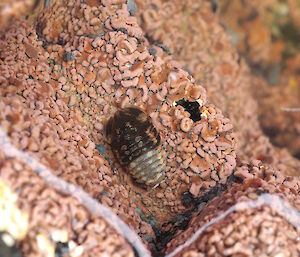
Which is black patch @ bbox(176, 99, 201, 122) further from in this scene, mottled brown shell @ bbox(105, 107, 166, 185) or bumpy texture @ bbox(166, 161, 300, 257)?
bumpy texture @ bbox(166, 161, 300, 257)

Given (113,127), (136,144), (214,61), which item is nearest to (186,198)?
(136,144)

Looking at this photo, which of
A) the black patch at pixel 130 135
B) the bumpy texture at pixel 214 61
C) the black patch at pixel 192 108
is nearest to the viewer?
the black patch at pixel 130 135

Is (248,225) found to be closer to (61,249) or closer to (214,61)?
(61,249)

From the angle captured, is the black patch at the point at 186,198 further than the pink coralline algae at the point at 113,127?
Yes

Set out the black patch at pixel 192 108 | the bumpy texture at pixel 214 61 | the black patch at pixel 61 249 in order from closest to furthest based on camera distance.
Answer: the black patch at pixel 61 249
the black patch at pixel 192 108
the bumpy texture at pixel 214 61

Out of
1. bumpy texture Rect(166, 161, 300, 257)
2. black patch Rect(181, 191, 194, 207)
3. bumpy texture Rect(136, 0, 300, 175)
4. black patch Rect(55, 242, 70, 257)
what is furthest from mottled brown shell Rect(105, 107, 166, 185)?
bumpy texture Rect(136, 0, 300, 175)

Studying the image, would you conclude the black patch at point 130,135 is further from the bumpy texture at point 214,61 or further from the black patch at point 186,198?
the bumpy texture at point 214,61

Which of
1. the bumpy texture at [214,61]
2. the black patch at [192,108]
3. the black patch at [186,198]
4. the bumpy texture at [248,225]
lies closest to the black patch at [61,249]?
the bumpy texture at [248,225]
